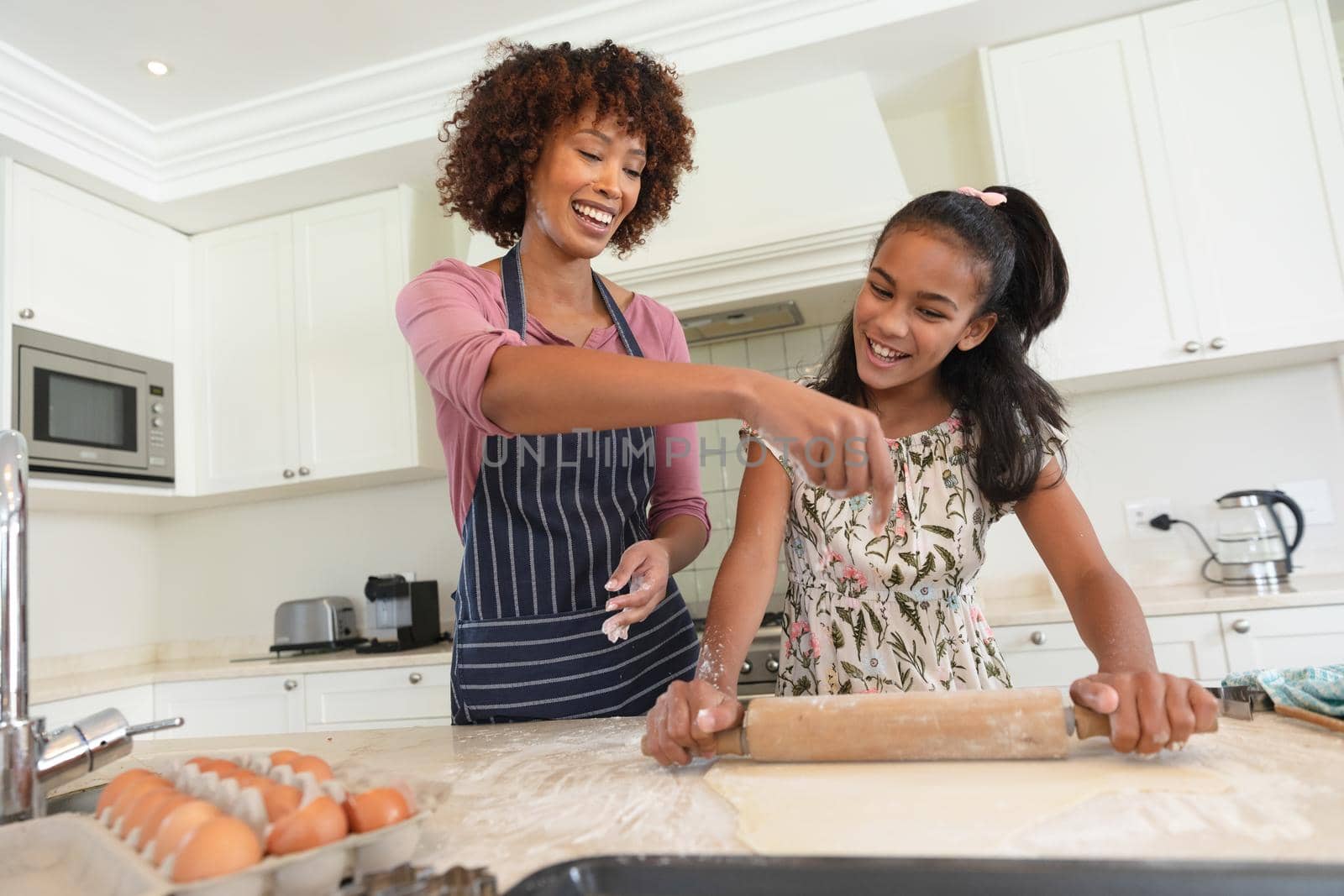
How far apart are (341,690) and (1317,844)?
245cm

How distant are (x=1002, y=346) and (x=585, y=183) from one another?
1.90 feet

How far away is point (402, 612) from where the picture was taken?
9.00 feet

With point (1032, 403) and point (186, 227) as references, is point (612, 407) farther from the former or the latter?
point (186, 227)

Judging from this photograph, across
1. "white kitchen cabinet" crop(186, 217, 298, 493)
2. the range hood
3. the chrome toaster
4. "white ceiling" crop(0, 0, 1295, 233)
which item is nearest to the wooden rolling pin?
the range hood

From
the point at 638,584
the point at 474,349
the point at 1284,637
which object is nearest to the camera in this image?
the point at 474,349

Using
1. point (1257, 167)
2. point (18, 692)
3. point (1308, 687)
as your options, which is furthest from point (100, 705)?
point (1257, 167)

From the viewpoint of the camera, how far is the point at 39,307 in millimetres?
2559

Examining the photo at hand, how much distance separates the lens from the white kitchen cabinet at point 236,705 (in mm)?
2596

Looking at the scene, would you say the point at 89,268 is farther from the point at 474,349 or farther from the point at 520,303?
the point at 474,349

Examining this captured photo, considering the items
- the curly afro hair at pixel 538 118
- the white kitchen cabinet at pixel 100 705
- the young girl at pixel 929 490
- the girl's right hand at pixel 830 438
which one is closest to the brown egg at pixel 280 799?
the girl's right hand at pixel 830 438

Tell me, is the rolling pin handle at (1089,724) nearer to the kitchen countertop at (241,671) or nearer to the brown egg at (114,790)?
the brown egg at (114,790)

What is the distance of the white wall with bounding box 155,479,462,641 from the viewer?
3.06m

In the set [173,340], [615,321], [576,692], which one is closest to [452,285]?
[615,321]

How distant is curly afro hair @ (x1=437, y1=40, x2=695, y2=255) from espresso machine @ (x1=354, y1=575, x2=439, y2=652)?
1.65 meters
